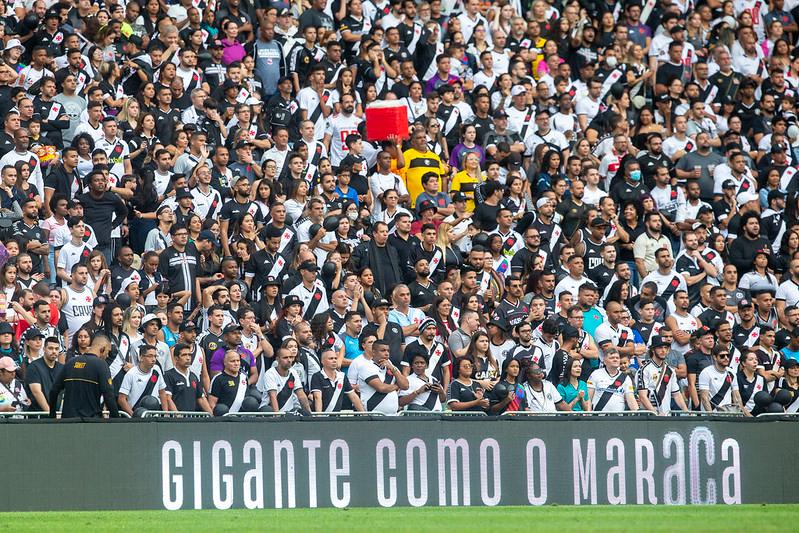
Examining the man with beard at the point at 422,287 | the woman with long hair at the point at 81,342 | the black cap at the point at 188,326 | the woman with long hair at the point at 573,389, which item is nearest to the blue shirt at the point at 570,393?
the woman with long hair at the point at 573,389

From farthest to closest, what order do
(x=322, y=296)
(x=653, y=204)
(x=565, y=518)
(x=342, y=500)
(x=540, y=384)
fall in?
1. (x=653, y=204)
2. (x=322, y=296)
3. (x=540, y=384)
4. (x=342, y=500)
5. (x=565, y=518)

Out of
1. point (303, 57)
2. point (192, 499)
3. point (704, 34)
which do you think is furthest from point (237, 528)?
point (704, 34)

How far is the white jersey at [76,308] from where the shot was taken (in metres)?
17.4

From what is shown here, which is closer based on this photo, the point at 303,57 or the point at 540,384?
the point at 540,384

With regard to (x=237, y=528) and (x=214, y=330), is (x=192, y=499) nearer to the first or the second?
(x=237, y=528)

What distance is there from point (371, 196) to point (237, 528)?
843 centimetres

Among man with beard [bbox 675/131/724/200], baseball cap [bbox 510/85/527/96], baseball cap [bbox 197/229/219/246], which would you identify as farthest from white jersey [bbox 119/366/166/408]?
man with beard [bbox 675/131/724/200]

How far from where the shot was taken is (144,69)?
20766 mm

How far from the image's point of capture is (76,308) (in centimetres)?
1742

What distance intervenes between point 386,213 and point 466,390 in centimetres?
410

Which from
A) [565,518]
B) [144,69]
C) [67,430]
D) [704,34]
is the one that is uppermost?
[704,34]

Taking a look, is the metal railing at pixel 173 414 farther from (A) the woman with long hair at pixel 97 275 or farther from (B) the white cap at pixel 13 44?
(B) the white cap at pixel 13 44

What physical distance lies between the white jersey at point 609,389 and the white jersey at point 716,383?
1.38 metres

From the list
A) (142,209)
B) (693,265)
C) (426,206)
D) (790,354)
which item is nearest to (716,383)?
(790,354)
